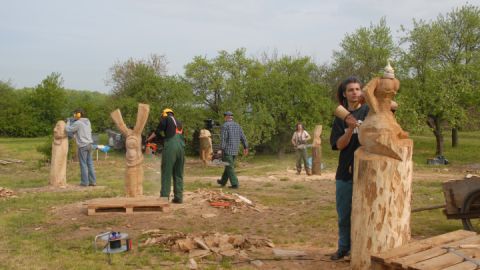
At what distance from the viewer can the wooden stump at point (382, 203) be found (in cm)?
401

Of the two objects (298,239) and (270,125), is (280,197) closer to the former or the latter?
(298,239)

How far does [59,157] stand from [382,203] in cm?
918

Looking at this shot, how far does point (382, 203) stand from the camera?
4016 millimetres

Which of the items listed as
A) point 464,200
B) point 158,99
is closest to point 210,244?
point 464,200

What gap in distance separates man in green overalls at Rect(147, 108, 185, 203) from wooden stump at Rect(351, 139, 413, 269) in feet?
15.0

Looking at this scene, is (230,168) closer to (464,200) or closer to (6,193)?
(6,193)

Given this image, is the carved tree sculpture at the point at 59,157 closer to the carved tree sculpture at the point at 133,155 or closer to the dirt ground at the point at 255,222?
the dirt ground at the point at 255,222

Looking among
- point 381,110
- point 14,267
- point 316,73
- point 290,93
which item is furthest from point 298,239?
point 316,73

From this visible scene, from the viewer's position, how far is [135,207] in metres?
7.71

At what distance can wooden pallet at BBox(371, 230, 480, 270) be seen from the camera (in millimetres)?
3227

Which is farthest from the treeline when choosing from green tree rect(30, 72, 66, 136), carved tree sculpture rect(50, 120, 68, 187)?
carved tree sculpture rect(50, 120, 68, 187)

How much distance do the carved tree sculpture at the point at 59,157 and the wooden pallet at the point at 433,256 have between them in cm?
943

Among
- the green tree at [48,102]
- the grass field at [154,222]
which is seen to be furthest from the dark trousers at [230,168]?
the green tree at [48,102]

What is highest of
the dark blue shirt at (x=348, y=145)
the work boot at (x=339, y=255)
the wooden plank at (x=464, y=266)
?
the dark blue shirt at (x=348, y=145)
